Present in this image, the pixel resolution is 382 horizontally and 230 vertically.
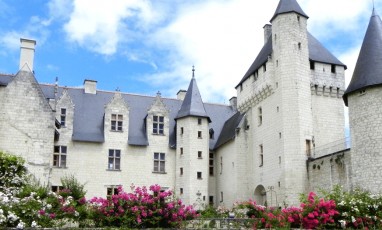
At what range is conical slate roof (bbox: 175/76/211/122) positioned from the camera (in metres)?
29.7

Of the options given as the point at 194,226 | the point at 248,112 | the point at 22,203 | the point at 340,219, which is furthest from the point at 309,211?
the point at 248,112

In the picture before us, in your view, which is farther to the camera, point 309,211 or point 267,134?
→ point 267,134

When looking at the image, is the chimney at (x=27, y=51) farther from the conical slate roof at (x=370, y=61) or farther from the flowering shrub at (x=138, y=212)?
the conical slate roof at (x=370, y=61)

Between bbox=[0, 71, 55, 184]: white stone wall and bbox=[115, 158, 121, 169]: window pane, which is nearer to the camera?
bbox=[0, 71, 55, 184]: white stone wall

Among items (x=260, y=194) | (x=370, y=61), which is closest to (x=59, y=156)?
(x=260, y=194)

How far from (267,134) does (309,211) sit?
44.6 ft

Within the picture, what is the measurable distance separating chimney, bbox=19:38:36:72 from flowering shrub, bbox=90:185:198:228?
50.1ft

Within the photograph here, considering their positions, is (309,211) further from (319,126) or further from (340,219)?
(319,126)

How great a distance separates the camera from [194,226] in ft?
42.3

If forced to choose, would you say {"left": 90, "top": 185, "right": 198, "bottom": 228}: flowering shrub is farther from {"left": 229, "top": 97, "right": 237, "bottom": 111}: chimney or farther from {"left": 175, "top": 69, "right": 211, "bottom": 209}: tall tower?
{"left": 229, "top": 97, "right": 237, "bottom": 111}: chimney

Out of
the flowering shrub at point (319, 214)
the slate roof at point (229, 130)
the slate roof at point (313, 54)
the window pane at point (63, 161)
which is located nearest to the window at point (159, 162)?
the slate roof at point (229, 130)

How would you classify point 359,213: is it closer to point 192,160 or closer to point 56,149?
point 192,160

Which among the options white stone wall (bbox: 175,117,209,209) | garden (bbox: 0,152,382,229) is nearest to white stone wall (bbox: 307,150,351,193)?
garden (bbox: 0,152,382,229)

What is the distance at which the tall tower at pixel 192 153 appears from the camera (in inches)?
1125
